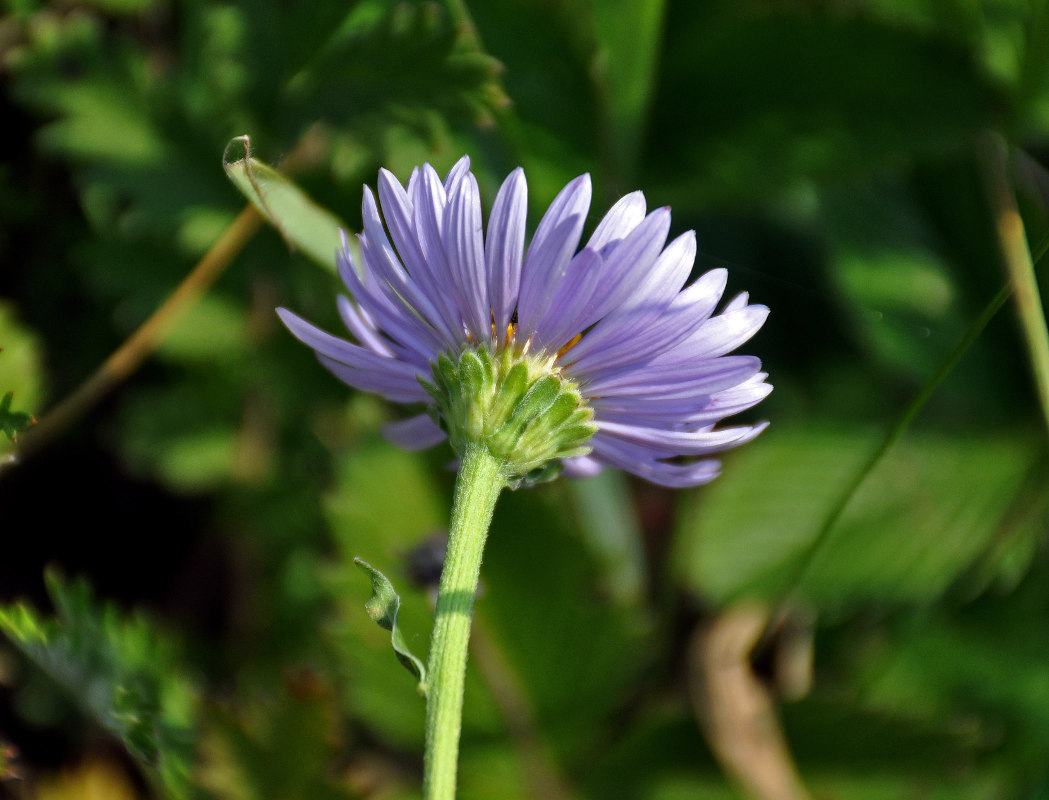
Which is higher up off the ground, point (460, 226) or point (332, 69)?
point (332, 69)

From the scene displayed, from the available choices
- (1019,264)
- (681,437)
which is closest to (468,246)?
(681,437)

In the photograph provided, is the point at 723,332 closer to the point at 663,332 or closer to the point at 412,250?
the point at 663,332

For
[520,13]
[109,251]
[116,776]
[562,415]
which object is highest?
[520,13]

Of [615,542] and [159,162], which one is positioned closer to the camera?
[159,162]

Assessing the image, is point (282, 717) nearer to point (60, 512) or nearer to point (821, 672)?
point (60, 512)

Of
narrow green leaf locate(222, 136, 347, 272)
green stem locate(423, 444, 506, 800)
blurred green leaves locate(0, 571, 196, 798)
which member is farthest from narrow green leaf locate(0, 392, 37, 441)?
green stem locate(423, 444, 506, 800)

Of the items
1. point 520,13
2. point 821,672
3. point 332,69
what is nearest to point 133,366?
point 332,69
